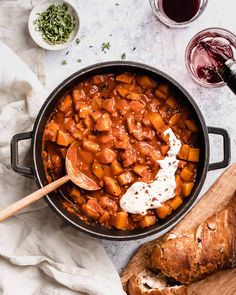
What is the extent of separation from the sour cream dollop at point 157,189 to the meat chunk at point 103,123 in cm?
34

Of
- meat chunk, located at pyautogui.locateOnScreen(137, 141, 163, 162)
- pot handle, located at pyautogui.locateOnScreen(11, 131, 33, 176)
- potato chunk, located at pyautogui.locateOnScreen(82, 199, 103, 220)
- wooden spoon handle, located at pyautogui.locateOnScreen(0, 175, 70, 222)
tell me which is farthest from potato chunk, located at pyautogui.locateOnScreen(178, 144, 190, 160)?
pot handle, located at pyautogui.locateOnScreen(11, 131, 33, 176)

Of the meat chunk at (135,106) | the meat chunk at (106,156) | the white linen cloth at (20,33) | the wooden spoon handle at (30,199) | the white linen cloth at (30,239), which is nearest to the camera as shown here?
the wooden spoon handle at (30,199)

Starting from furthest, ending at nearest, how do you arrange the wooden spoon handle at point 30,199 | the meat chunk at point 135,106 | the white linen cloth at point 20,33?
1. the white linen cloth at point 20,33
2. the meat chunk at point 135,106
3. the wooden spoon handle at point 30,199

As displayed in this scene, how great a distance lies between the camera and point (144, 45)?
4.36 meters

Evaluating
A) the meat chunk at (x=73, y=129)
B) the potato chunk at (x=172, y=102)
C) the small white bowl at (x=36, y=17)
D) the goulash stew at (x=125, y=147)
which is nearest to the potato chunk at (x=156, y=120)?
the goulash stew at (x=125, y=147)

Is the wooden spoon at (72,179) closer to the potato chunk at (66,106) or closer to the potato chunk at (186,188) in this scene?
the potato chunk at (66,106)

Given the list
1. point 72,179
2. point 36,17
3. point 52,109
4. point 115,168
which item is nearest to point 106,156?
point 115,168

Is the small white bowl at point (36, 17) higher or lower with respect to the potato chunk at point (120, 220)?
higher

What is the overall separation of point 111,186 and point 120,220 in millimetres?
218

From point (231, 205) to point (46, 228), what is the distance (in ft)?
3.82

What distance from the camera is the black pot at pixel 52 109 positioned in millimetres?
3863

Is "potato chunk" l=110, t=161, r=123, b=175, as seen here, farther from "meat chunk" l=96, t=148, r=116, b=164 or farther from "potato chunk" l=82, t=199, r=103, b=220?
"potato chunk" l=82, t=199, r=103, b=220

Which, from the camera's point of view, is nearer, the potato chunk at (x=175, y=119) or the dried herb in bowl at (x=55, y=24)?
the potato chunk at (x=175, y=119)

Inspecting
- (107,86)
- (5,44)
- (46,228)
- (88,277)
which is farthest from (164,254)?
(5,44)
